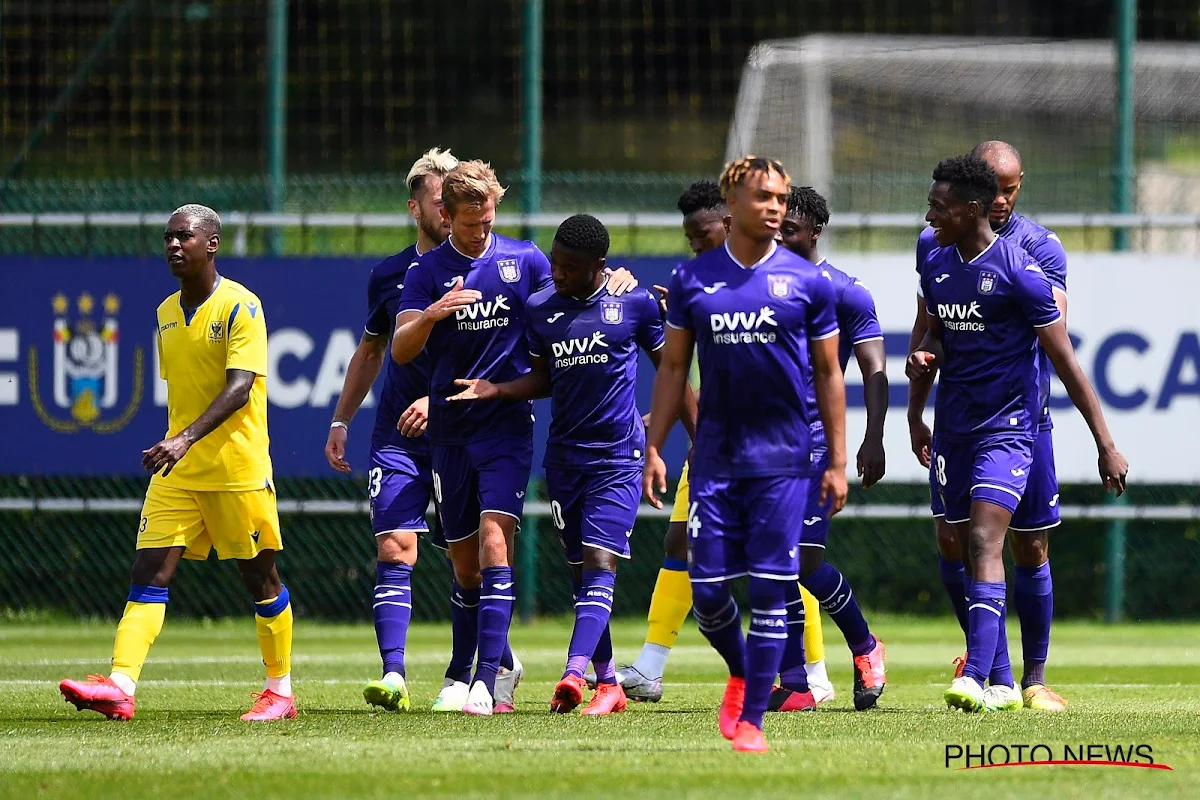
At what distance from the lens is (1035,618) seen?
27.5ft

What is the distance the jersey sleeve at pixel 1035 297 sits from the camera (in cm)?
786

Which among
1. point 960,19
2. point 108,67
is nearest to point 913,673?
point 108,67

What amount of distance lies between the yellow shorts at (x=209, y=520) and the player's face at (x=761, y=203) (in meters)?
2.78

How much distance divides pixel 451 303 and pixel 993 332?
7.82 ft

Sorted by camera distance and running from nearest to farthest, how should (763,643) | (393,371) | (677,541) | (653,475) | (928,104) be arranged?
(763,643)
(653,475)
(677,541)
(393,371)
(928,104)

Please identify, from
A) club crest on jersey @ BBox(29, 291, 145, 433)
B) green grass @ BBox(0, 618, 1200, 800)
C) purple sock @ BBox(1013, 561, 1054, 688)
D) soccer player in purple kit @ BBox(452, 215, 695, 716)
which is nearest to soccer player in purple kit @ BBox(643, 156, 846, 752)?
green grass @ BBox(0, 618, 1200, 800)

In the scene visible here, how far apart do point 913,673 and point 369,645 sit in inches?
160

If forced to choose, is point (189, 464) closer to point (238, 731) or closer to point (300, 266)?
point (238, 731)

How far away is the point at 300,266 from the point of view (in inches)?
552

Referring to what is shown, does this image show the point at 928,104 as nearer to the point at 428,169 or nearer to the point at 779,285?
the point at 428,169

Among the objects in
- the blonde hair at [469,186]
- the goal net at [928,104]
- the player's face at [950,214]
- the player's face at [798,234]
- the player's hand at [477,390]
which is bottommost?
the player's hand at [477,390]

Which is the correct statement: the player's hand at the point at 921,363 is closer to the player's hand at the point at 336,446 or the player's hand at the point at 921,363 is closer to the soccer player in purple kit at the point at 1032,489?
the soccer player in purple kit at the point at 1032,489

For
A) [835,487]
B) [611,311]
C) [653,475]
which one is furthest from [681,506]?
[835,487]

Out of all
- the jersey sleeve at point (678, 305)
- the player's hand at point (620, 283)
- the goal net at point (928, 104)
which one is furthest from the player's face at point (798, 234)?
the goal net at point (928, 104)
